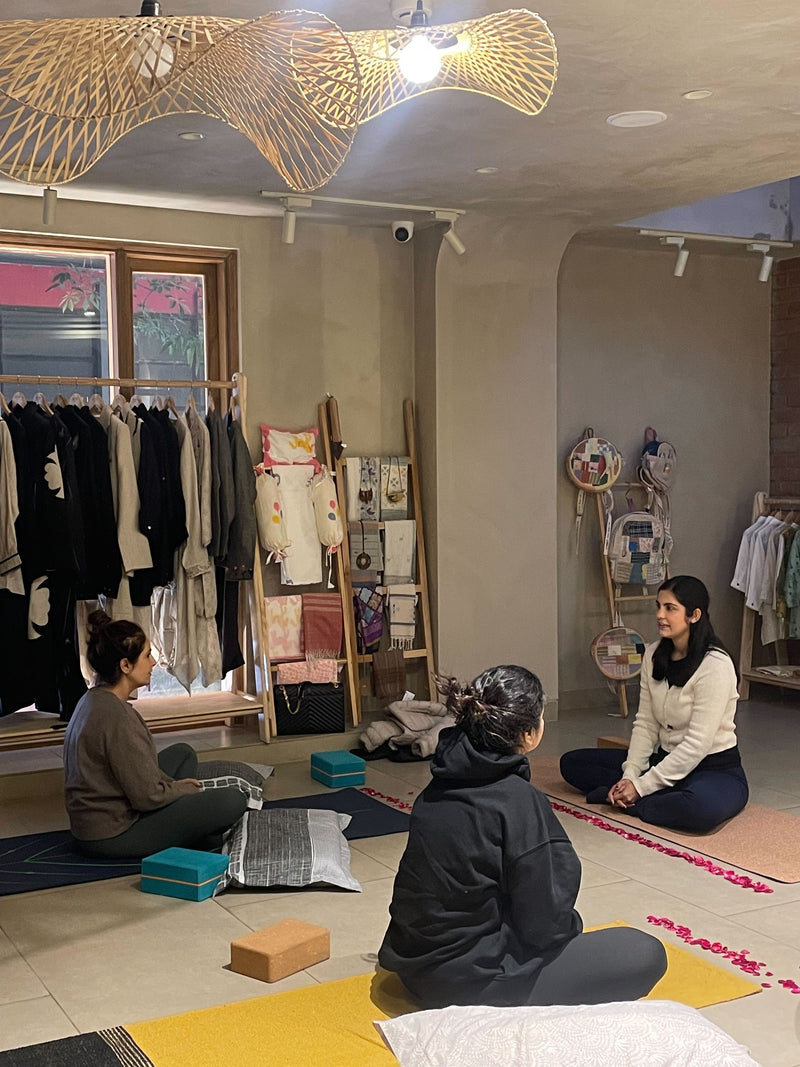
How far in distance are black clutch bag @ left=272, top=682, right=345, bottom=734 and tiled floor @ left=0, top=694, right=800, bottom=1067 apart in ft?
4.65

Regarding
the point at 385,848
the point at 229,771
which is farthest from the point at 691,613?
the point at 229,771

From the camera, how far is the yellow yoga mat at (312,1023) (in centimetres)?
301

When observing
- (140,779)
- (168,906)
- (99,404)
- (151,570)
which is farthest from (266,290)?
(168,906)

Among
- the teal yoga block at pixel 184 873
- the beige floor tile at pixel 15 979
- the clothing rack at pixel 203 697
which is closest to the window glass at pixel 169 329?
the clothing rack at pixel 203 697

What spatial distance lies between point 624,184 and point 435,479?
6.07 ft

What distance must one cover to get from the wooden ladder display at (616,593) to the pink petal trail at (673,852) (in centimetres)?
197

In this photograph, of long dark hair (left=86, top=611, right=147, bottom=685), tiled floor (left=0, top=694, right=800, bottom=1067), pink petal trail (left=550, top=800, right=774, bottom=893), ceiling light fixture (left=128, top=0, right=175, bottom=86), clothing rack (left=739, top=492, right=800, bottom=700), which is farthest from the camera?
clothing rack (left=739, top=492, right=800, bottom=700)

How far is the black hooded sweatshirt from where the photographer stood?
2.88 metres

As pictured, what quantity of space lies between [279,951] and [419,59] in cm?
241

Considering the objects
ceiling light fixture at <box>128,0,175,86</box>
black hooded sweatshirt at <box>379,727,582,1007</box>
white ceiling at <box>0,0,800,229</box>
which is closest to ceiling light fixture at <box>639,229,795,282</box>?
white ceiling at <box>0,0,800,229</box>

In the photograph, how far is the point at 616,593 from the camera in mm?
7500

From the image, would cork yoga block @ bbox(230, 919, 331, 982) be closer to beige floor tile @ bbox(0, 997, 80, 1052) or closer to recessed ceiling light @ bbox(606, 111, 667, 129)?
beige floor tile @ bbox(0, 997, 80, 1052)

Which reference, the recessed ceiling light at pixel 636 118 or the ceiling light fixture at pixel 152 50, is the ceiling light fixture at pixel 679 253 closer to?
the recessed ceiling light at pixel 636 118

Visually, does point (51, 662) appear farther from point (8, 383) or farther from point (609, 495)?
point (609, 495)
